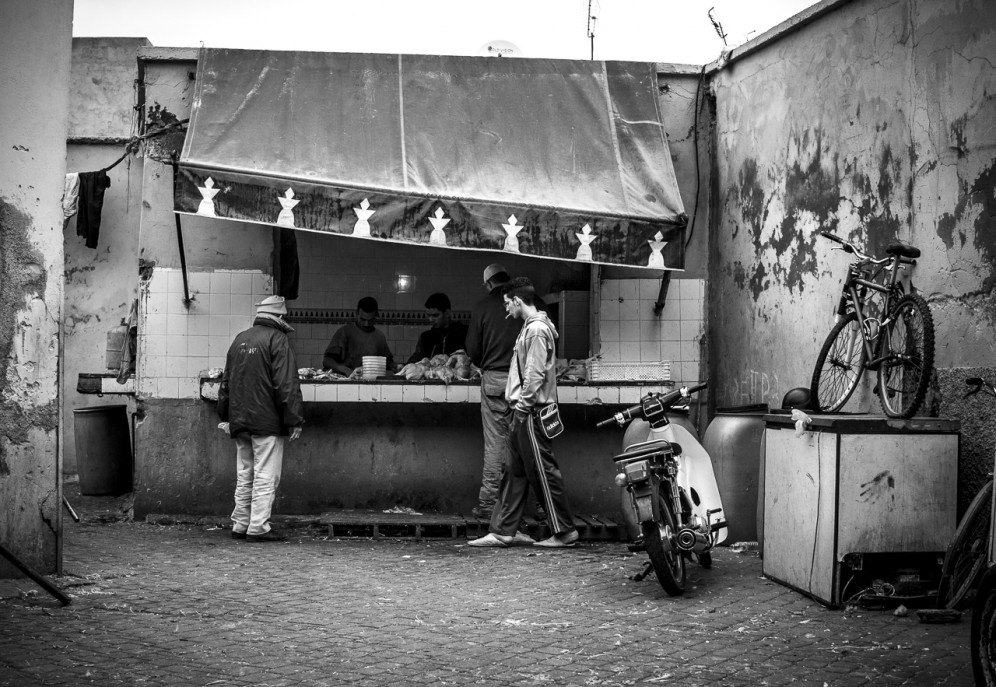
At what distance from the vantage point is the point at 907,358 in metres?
6.62

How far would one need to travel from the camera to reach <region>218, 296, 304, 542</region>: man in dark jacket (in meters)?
8.83

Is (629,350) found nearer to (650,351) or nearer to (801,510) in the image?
(650,351)

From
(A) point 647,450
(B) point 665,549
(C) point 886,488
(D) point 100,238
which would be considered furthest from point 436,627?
(D) point 100,238

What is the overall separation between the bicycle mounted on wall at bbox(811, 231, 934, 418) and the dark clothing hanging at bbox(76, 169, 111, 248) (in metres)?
9.84

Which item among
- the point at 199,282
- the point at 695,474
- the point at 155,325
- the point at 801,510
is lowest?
the point at 801,510

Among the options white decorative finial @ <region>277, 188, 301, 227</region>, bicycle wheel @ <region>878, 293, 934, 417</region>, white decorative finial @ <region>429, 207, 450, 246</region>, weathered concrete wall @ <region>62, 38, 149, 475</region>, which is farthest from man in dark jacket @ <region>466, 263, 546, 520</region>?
weathered concrete wall @ <region>62, 38, 149, 475</region>

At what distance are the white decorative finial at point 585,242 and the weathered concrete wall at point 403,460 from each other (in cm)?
166

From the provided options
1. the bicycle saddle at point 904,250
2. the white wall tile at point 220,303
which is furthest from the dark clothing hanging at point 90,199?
the bicycle saddle at point 904,250

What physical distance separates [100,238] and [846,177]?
416 inches

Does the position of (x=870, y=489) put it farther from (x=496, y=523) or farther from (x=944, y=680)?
(x=496, y=523)

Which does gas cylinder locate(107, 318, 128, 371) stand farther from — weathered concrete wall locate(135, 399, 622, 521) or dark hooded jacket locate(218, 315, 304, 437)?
dark hooded jacket locate(218, 315, 304, 437)

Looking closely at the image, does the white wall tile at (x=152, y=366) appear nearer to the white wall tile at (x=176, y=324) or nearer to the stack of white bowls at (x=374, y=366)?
the white wall tile at (x=176, y=324)

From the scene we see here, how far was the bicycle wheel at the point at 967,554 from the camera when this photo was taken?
18.5ft

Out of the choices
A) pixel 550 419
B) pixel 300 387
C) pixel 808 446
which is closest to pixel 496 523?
pixel 550 419
